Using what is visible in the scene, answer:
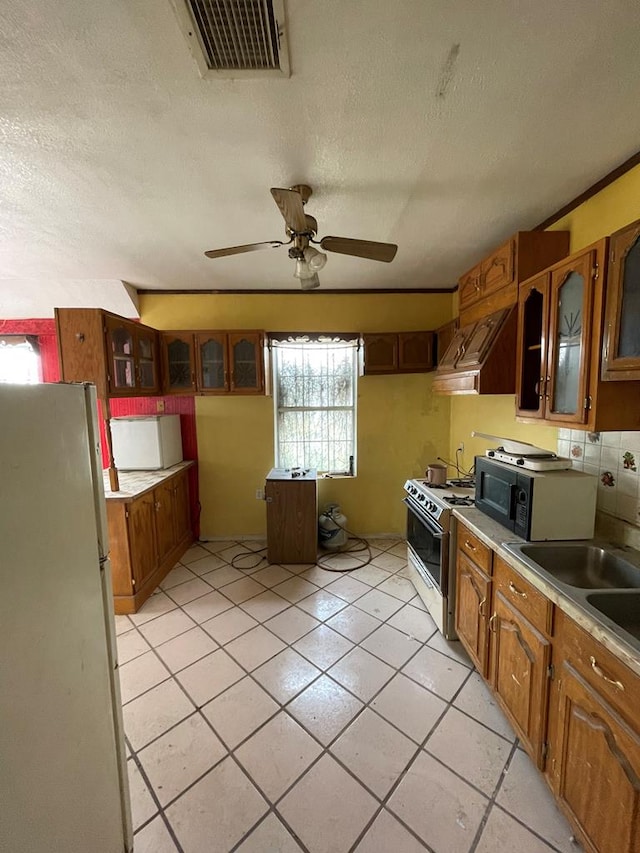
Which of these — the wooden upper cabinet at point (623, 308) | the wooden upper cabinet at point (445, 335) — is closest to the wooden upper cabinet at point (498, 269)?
the wooden upper cabinet at point (445, 335)

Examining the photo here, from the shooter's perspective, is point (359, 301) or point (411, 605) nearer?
point (411, 605)

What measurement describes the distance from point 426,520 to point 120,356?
2.62m

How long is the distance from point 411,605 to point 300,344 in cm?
255

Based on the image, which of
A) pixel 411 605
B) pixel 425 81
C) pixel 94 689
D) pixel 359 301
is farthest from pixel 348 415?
pixel 94 689

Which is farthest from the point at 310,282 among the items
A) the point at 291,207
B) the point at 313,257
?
the point at 291,207

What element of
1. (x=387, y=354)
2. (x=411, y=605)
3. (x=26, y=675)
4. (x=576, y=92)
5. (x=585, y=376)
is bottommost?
(x=411, y=605)

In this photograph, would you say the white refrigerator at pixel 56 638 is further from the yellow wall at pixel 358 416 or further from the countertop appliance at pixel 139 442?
the yellow wall at pixel 358 416

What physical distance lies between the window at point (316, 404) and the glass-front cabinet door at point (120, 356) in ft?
4.29

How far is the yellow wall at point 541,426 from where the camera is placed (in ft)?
5.13

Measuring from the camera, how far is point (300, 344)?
3.46 meters

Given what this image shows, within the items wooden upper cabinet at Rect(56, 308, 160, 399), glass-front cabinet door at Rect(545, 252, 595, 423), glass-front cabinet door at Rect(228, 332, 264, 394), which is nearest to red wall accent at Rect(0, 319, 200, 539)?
glass-front cabinet door at Rect(228, 332, 264, 394)

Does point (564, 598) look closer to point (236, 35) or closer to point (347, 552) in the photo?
point (236, 35)

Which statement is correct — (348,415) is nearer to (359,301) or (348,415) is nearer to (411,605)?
(359,301)

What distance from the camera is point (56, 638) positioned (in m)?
0.85
